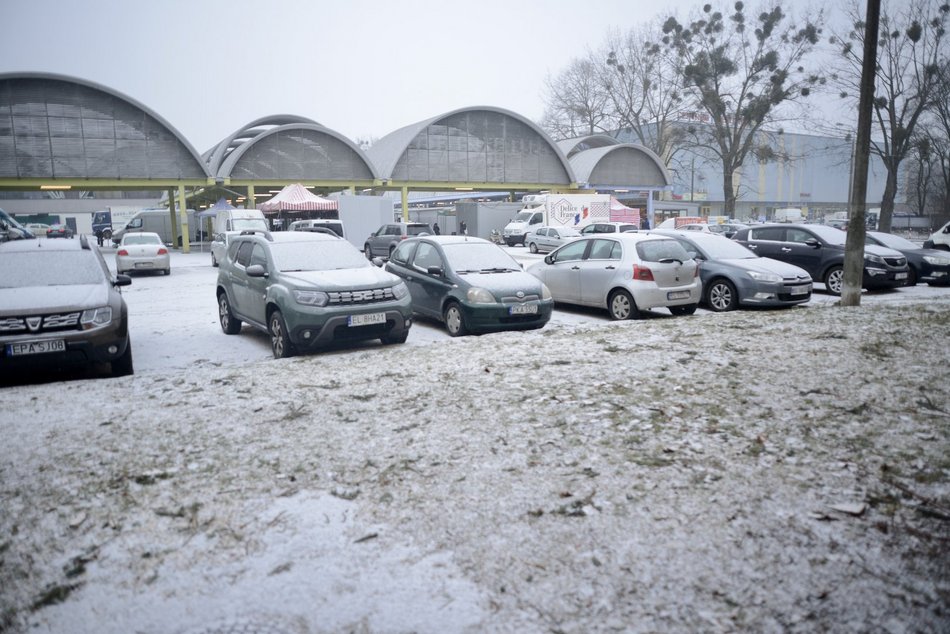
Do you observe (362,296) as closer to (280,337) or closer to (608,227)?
(280,337)

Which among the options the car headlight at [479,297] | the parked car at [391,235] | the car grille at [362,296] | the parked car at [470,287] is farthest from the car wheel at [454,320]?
the parked car at [391,235]

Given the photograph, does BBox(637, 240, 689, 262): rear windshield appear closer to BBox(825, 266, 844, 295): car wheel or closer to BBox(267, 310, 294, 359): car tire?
BBox(825, 266, 844, 295): car wheel

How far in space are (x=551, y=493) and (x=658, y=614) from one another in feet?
3.70

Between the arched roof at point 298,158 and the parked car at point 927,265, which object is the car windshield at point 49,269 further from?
the arched roof at point 298,158

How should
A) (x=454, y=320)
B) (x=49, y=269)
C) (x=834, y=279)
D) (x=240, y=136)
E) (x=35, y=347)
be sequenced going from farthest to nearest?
(x=240, y=136) < (x=834, y=279) < (x=454, y=320) < (x=49, y=269) < (x=35, y=347)

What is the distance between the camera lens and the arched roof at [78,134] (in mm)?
29328

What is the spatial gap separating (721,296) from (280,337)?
26.6 ft

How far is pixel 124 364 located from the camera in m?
7.24

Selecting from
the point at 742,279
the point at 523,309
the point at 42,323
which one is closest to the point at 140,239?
the point at 42,323

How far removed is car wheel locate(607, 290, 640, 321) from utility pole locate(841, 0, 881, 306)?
3.61 metres

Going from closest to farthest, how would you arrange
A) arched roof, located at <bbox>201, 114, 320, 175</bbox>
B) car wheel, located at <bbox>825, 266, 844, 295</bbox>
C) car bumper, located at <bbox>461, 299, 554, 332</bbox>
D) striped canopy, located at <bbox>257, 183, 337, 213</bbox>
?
car bumper, located at <bbox>461, 299, 554, 332</bbox>, car wheel, located at <bbox>825, 266, 844, 295</bbox>, striped canopy, located at <bbox>257, 183, 337, 213</bbox>, arched roof, located at <bbox>201, 114, 320, 175</bbox>

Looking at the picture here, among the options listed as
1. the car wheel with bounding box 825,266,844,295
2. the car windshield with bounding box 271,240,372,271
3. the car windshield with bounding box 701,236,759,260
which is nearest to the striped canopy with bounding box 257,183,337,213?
the car windshield with bounding box 271,240,372,271

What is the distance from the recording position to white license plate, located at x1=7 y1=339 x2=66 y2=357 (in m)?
6.37

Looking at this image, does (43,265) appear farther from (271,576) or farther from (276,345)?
(271,576)
